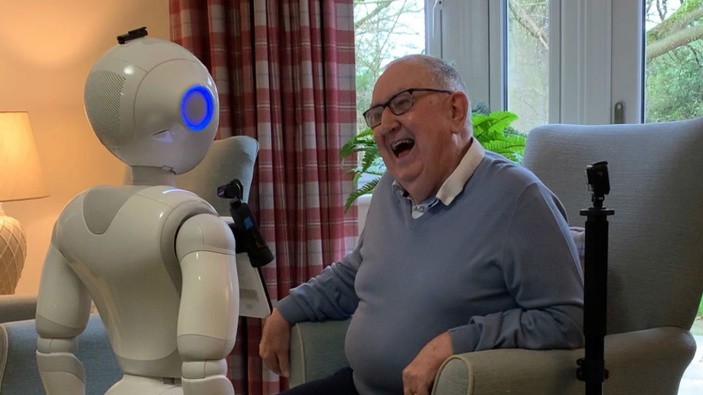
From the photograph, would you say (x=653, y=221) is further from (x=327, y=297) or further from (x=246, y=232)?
(x=246, y=232)

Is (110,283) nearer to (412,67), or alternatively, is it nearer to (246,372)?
(412,67)

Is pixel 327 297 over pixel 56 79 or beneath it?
beneath

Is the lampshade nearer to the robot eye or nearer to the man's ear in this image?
the robot eye

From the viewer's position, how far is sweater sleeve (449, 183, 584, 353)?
1.29 m

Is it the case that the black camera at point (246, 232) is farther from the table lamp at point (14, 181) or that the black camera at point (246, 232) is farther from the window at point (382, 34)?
the window at point (382, 34)

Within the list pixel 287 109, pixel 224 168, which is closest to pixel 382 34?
pixel 287 109

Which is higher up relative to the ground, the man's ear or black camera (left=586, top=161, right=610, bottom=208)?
the man's ear

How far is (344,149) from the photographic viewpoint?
228cm

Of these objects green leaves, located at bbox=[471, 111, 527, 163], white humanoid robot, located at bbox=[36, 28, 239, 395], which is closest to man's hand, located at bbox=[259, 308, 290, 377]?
white humanoid robot, located at bbox=[36, 28, 239, 395]

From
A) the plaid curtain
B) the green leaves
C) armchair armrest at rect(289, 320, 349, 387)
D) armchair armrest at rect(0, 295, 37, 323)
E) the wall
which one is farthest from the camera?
the wall

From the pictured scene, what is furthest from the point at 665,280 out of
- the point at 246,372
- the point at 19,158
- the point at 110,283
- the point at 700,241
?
the point at 19,158

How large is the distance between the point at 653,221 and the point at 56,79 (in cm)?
224

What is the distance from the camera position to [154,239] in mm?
1130

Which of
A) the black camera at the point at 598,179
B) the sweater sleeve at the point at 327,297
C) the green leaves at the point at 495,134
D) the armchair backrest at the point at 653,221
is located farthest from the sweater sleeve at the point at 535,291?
the green leaves at the point at 495,134
